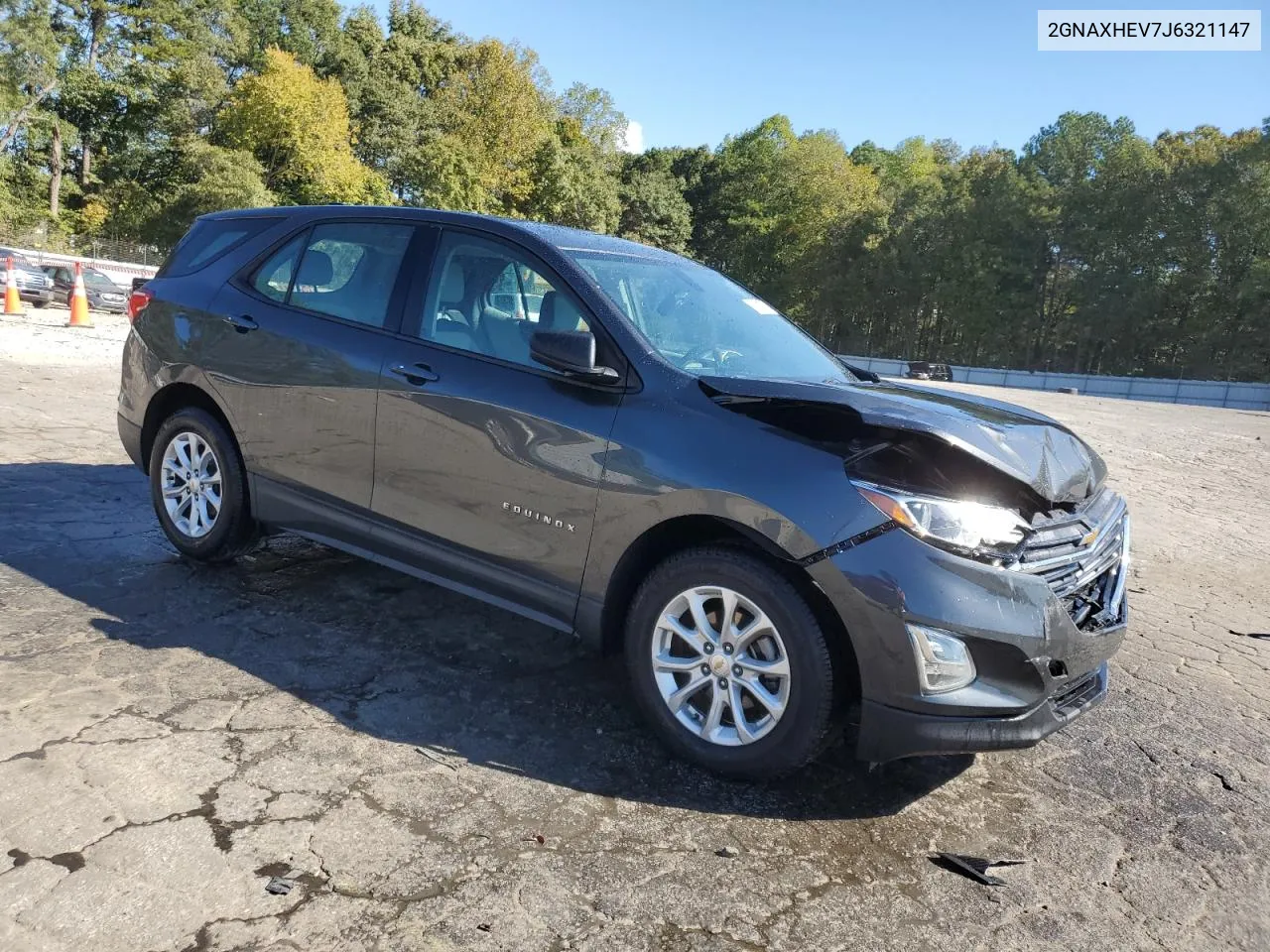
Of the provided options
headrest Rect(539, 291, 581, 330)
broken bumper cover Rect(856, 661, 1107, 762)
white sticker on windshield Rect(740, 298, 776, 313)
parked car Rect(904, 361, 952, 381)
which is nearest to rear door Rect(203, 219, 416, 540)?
headrest Rect(539, 291, 581, 330)

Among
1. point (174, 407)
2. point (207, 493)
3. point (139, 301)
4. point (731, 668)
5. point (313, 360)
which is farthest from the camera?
point (139, 301)

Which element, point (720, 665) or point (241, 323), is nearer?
point (720, 665)

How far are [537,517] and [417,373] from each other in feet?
2.78

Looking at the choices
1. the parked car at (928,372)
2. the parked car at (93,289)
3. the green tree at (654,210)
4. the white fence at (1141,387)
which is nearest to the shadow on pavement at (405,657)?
the parked car at (93,289)

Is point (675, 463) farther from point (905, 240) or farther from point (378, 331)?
point (905, 240)

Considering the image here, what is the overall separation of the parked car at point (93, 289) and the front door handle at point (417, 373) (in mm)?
25111

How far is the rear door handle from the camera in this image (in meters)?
4.29

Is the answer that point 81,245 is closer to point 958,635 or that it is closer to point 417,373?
point 417,373

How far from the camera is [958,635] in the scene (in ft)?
8.71

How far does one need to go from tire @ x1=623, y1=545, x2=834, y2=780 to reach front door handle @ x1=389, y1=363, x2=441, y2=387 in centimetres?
125

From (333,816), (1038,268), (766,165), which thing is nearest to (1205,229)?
(1038,268)

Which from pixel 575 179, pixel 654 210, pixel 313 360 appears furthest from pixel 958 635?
pixel 654 210

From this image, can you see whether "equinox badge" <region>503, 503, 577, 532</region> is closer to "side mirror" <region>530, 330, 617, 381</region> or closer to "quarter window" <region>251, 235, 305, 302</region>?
"side mirror" <region>530, 330, 617, 381</region>

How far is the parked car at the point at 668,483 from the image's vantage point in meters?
2.72
